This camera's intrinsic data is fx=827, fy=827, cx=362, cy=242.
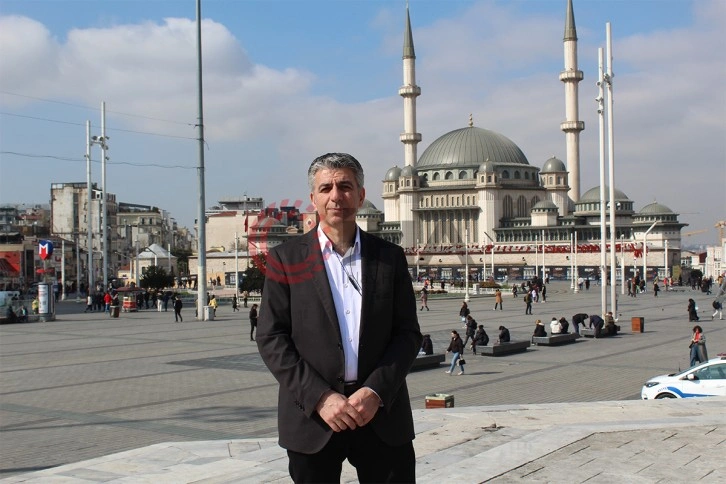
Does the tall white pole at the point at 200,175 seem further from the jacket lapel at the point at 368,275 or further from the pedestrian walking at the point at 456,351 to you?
the jacket lapel at the point at 368,275

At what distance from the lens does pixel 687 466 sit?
672 cm

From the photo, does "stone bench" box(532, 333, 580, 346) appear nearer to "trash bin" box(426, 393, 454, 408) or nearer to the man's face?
"trash bin" box(426, 393, 454, 408)

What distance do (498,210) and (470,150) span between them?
1081 centimetres

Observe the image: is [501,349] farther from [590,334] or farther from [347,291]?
[347,291]

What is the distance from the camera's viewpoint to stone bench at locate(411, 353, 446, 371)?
18672 mm

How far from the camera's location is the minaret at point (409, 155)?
105 m

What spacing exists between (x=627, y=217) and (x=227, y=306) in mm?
66506

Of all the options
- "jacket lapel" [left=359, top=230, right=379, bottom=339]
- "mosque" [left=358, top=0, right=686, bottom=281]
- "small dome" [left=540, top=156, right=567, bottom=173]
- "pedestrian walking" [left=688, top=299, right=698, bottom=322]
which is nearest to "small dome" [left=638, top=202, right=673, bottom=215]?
"mosque" [left=358, top=0, right=686, bottom=281]

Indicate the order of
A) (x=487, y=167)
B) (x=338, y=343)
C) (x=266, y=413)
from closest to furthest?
(x=338, y=343) < (x=266, y=413) < (x=487, y=167)

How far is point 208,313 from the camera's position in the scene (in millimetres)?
34844

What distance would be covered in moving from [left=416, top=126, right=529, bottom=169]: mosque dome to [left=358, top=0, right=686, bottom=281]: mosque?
0.45 ft

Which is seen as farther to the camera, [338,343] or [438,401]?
[438,401]

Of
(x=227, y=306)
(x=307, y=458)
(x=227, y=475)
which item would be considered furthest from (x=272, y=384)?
(x=227, y=306)

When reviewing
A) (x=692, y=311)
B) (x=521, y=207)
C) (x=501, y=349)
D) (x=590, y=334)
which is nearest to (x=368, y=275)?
(x=501, y=349)
